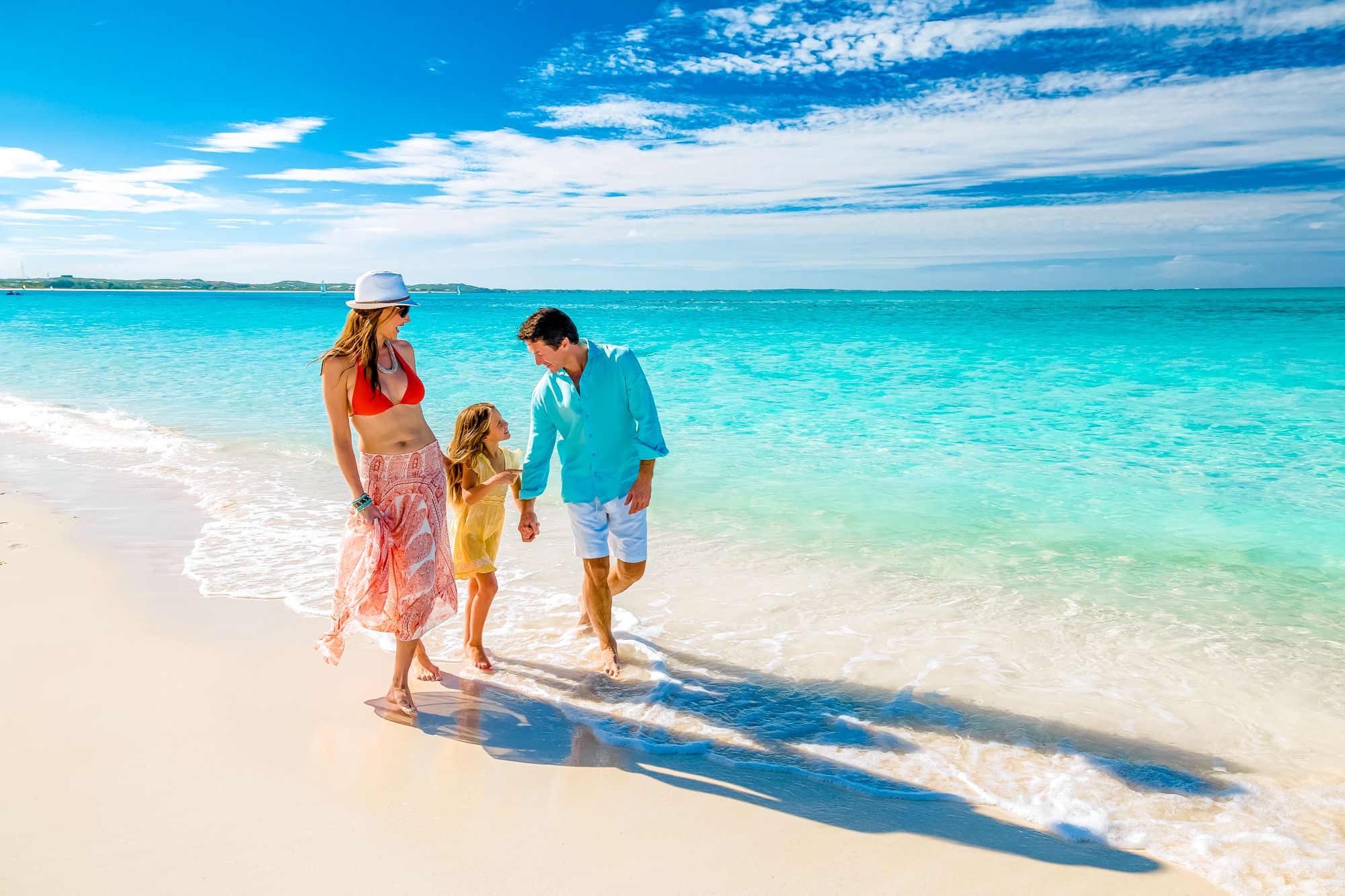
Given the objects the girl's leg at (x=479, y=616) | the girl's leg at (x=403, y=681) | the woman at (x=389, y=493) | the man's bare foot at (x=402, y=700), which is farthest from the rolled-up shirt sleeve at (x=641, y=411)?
the man's bare foot at (x=402, y=700)

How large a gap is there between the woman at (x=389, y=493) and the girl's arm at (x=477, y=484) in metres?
0.35

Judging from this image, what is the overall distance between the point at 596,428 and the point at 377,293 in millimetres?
1247

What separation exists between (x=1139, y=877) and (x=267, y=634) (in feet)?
14.3

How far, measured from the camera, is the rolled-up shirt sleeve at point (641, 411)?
13.9ft

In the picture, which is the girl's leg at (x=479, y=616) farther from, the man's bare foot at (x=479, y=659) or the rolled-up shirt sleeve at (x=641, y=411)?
the rolled-up shirt sleeve at (x=641, y=411)

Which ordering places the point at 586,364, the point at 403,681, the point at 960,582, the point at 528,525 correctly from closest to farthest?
the point at 403,681
the point at 586,364
the point at 528,525
the point at 960,582

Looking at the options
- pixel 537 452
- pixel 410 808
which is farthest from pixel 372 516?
pixel 410 808

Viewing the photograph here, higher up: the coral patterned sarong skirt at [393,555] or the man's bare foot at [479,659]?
the coral patterned sarong skirt at [393,555]

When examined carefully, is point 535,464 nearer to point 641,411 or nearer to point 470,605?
point 641,411

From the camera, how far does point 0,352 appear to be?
25953mm

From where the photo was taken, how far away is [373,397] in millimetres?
3656

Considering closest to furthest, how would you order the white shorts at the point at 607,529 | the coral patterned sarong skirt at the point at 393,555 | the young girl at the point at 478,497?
the coral patterned sarong skirt at the point at 393,555 → the young girl at the point at 478,497 → the white shorts at the point at 607,529

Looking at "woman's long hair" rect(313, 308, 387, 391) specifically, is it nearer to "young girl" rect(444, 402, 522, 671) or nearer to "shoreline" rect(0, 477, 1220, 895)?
"young girl" rect(444, 402, 522, 671)

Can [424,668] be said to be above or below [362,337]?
below
